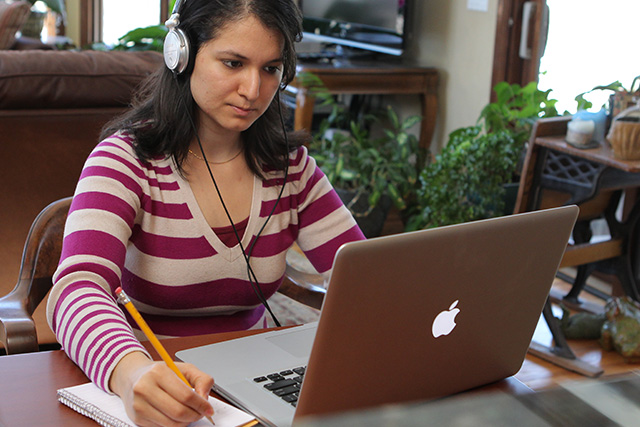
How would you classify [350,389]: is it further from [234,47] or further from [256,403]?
[234,47]

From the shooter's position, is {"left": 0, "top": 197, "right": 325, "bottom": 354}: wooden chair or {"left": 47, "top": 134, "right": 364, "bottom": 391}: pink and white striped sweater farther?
{"left": 0, "top": 197, "right": 325, "bottom": 354}: wooden chair

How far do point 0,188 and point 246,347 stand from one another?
3.34 feet

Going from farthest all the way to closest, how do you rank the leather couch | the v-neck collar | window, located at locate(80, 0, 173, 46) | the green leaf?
1. window, located at locate(80, 0, 173, 46)
2. the green leaf
3. the leather couch
4. the v-neck collar

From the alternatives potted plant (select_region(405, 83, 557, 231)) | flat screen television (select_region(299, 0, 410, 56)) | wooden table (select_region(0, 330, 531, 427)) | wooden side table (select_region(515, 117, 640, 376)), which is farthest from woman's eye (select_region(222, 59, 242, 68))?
flat screen television (select_region(299, 0, 410, 56))

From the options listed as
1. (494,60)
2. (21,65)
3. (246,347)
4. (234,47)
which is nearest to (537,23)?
(494,60)

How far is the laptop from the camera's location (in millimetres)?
679

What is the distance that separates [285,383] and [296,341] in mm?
130

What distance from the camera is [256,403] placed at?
0.83 meters

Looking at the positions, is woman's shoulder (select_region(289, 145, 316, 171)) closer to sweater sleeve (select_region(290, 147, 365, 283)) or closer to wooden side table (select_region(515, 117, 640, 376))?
sweater sleeve (select_region(290, 147, 365, 283))

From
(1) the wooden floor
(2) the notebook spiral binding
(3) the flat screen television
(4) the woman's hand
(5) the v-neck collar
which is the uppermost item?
(3) the flat screen television

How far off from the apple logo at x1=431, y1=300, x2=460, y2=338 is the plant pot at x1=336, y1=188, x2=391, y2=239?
8.04 feet

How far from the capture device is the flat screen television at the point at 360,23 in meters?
3.48

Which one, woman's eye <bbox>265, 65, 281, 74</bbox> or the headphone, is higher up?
the headphone

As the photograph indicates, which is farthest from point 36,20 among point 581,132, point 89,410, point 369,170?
point 89,410
